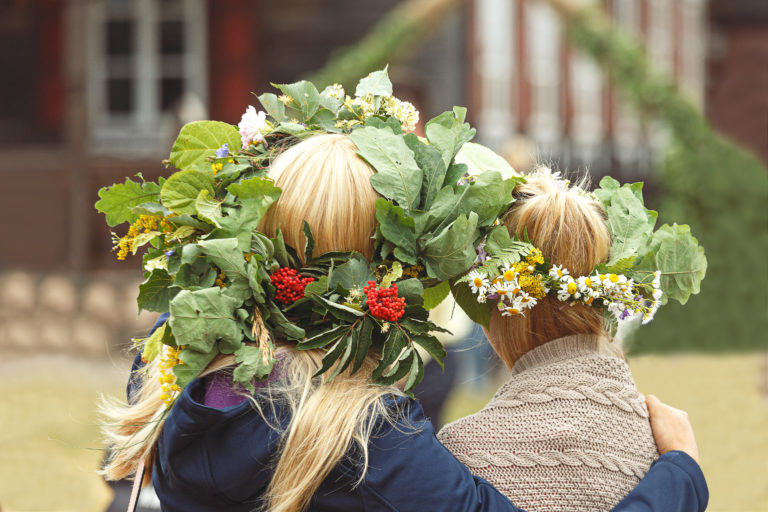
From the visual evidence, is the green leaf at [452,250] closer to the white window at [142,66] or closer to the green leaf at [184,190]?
the green leaf at [184,190]

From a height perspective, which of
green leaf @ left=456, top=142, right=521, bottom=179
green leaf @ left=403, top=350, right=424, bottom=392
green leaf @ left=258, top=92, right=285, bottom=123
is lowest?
green leaf @ left=403, top=350, right=424, bottom=392

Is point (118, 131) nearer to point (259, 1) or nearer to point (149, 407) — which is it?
point (259, 1)

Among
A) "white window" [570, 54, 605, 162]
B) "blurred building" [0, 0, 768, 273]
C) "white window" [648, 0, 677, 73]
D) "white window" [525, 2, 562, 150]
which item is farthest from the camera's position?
"white window" [648, 0, 677, 73]

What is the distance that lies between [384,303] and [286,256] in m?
0.19

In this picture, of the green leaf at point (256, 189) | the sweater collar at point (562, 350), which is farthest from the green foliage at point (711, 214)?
the green leaf at point (256, 189)

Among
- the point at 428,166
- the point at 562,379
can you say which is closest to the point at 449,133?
the point at 428,166

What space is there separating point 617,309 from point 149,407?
2.93 ft

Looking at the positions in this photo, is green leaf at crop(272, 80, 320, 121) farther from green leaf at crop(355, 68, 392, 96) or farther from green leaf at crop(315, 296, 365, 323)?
green leaf at crop(315, 296, 365, 323)

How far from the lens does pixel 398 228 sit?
147cm

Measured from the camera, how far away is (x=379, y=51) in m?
7.72

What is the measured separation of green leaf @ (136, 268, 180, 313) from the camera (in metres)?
1.49

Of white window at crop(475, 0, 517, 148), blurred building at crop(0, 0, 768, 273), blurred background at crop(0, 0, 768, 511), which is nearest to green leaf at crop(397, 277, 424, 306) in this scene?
blurred background at crop(0, 0, 768, 511)

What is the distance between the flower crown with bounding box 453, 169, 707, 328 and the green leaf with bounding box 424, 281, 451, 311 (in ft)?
0.08

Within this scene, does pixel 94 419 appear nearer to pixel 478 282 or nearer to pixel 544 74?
pixel 478 282
